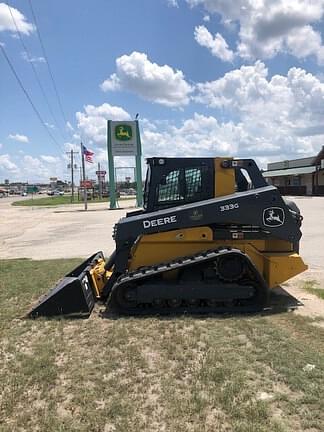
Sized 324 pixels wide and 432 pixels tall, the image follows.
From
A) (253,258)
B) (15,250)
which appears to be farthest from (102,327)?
(15,250)

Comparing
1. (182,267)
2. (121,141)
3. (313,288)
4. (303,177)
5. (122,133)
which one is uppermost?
(122,133)

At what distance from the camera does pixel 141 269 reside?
670 cm

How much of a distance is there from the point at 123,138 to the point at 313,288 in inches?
1378

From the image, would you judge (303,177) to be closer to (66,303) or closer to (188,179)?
(188,179)

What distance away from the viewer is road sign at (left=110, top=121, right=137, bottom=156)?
41.4 m

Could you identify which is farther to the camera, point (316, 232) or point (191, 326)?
point (316, 232)

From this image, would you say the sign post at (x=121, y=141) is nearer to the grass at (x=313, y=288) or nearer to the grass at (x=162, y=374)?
the grass at (x=313, y=288)

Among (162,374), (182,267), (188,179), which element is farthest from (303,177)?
(162,374)

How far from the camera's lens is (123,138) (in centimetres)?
4147

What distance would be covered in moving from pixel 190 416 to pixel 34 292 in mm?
5177

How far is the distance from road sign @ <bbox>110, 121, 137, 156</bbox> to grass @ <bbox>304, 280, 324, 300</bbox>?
3426 centimetres

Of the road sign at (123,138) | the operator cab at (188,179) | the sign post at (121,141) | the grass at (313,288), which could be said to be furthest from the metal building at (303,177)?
the operator cab at (188,179)

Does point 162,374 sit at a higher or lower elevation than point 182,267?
lower

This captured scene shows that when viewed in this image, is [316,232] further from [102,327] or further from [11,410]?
[11,410]
